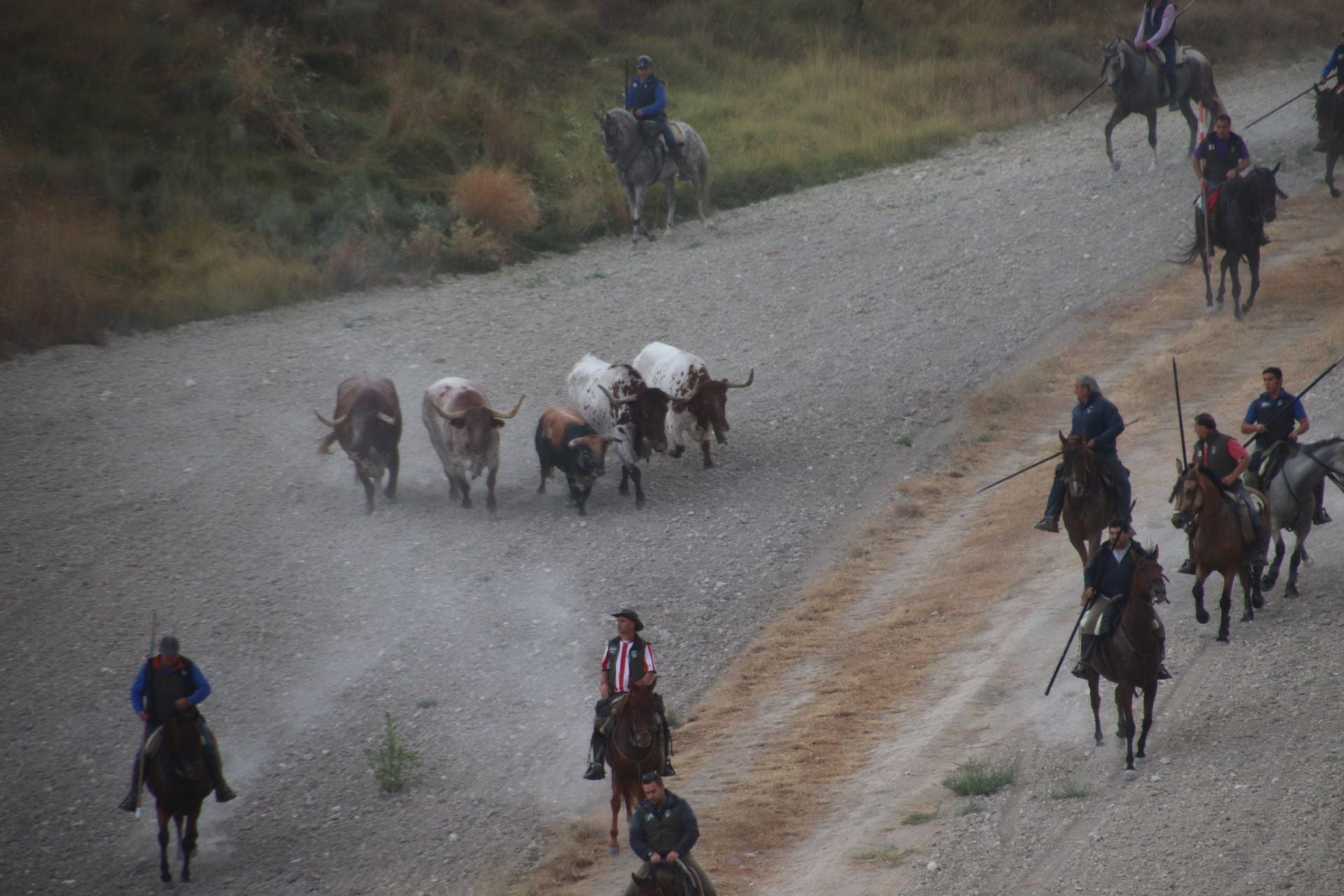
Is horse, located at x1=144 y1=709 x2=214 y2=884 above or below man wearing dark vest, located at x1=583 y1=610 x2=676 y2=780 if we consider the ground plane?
below

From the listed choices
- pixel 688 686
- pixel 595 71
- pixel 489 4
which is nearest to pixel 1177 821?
pixel 688 686

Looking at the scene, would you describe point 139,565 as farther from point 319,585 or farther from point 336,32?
point 336,32

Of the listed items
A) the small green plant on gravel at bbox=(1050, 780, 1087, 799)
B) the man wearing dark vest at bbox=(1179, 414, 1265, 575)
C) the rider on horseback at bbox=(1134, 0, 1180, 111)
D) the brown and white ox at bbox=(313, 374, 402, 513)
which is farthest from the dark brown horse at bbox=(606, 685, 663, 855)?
the rider on horseback at bbox=(1134, 0, 1180, 111)

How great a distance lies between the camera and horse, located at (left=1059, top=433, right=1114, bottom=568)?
12.3m

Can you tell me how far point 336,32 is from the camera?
29500 millimetres

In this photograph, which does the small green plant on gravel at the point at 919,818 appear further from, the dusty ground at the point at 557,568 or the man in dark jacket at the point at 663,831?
the man in dark jacket at the point at 663,831

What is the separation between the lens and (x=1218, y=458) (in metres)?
12.0

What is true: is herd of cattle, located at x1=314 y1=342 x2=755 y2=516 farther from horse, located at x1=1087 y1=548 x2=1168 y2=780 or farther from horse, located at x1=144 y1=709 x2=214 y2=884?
horse, located at x1=1087 y1=548 x2=1168 y2=780

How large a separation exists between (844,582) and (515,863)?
507 cm

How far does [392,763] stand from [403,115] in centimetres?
1915

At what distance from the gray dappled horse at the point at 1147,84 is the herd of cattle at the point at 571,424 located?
37.9ft

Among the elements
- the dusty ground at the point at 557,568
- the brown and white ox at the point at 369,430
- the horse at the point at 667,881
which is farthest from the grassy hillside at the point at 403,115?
the horse at the point at 667,881

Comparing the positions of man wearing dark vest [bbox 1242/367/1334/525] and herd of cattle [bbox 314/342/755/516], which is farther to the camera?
herd of cattle [bbox 314/342/755/516]

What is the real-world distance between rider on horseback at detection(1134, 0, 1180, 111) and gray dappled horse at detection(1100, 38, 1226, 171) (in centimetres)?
17
